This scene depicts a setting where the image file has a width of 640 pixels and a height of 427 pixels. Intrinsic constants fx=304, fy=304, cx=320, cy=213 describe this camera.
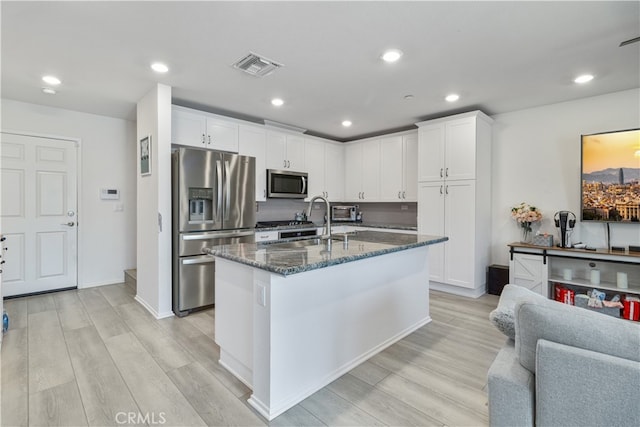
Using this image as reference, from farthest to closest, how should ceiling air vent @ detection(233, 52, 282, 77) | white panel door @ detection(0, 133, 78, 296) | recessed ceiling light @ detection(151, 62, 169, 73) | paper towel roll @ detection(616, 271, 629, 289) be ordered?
white panel door @ detection(0, 133, 78, 296)
paper towel roll @ detection(616, 271, 629, 289)
recessed ceiling light @ detection(151, 62, 169, 73)
ceiling air vent @ detection(233, 52, 282, 77)

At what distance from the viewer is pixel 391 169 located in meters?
5.12

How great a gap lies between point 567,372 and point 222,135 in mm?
4082

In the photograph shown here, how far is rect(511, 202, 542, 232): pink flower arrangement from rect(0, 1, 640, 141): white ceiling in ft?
4.31

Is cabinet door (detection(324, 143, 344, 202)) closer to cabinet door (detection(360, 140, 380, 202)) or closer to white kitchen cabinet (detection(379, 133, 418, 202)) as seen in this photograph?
cabinet door (detection(360, 140, 380, 202))

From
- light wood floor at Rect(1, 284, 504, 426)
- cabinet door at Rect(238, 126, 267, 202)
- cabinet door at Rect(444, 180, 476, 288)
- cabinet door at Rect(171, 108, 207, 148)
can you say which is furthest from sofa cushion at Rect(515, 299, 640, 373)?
cabinet door at Rect(238, 126, 267, 202)

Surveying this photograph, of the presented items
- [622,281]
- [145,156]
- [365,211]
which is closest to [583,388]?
[622,281]

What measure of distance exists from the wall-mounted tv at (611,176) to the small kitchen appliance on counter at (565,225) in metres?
0.14

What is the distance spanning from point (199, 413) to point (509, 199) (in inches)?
170

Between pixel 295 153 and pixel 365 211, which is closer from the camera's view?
pixel 295 153

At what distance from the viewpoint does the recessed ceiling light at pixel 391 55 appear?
249 centimetres

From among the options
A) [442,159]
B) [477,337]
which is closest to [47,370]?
[477,337]

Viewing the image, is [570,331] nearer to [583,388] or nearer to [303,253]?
[583,388]

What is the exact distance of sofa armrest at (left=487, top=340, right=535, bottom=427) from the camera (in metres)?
1.13

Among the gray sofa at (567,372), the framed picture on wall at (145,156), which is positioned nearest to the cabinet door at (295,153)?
the framed picture on wall at (145,156)
